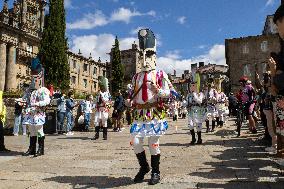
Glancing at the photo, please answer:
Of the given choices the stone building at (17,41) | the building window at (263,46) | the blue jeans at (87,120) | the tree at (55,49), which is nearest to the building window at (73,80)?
the stone building at (17,41)

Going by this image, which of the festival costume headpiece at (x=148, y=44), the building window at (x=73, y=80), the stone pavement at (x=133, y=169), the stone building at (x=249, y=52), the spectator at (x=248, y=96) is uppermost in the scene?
the stone building at (x=249, y=52)

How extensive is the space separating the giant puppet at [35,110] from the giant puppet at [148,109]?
341 cm

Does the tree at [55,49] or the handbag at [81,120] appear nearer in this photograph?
the handbag at [81,120]

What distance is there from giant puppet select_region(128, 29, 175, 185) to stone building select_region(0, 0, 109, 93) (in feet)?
126

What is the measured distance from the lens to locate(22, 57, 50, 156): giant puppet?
25.7 ft

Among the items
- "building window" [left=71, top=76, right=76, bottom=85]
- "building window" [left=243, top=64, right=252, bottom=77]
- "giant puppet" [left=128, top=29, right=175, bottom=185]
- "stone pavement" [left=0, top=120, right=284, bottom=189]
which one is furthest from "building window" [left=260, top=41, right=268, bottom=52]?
"giant puppet" [left=128, top=29, right=175, bottom=185]

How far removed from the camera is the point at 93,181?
196 inches

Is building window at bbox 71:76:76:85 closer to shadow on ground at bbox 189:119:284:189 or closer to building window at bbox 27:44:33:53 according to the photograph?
building window at bbox 27:44:33:53

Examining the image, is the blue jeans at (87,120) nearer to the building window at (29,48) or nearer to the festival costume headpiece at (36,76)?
the festival costume headpiece at (36,76)

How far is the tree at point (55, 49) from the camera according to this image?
1535 inches

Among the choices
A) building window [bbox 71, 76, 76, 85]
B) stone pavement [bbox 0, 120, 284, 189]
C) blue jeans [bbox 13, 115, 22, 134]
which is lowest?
stone pavement [bbox 0, 120, 284, 189]

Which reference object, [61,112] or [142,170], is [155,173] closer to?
[142,170]

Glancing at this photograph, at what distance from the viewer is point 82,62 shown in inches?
2530

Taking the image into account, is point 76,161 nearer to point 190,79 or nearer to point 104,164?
point 104,164
